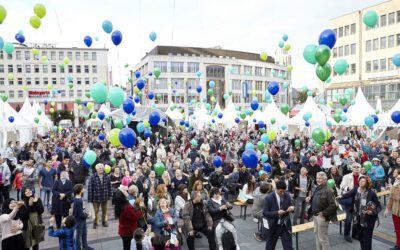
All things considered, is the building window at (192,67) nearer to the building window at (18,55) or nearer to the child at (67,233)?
the building window at (18,55)

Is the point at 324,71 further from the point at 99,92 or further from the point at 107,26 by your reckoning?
the point at 107,26

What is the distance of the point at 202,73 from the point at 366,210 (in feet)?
→ 197

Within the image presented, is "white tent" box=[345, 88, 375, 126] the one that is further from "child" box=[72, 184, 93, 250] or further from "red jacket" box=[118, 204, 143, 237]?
"child" box=[72, 184, 93, 250]

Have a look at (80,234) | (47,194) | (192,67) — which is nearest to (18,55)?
(192,67)

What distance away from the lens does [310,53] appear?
25.8 feet

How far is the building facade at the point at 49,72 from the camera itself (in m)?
63.1

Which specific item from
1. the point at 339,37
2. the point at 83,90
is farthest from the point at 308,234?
the point at 83,90

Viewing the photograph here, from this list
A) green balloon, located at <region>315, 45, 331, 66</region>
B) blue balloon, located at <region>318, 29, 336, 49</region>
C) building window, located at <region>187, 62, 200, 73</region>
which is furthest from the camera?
building window, located at <region>187, 62, 200, 73</region>

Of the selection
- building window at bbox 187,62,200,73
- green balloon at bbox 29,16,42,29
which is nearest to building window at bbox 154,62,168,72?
building window at bbox 187,62,200,73

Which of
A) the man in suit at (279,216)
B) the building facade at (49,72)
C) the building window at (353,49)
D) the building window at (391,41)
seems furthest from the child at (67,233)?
the building facade at (49,72)

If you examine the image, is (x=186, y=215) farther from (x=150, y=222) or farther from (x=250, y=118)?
(x=250, y=118)

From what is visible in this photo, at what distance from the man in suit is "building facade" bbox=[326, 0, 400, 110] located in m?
38.2

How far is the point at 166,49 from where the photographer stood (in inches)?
2569

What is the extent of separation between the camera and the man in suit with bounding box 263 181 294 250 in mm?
5400
